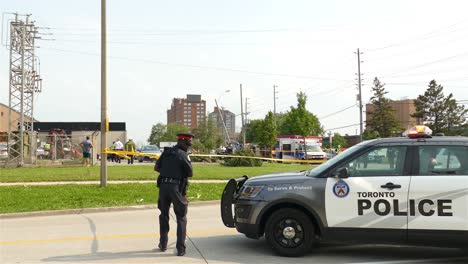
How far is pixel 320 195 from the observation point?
22.3 feet

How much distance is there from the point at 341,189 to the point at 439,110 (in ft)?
233

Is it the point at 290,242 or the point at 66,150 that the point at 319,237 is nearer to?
the point at 290,242

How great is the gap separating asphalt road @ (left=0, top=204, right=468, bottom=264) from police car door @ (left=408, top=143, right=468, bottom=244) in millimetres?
607

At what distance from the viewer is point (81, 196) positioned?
44.2ft

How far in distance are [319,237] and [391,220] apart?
3.25 feet

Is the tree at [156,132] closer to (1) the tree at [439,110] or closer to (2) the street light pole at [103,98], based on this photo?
(1) the tree at [439,110]

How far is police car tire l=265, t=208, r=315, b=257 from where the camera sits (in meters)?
6.91

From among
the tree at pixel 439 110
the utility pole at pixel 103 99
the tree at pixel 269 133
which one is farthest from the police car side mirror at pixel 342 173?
the tree at pixel 439 110

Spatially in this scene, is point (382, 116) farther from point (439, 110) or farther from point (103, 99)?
point (103, 99)

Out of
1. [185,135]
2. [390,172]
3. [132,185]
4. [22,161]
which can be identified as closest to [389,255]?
[390,172]

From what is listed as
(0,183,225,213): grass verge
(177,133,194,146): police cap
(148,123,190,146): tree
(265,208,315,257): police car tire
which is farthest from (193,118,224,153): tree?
(265,208,315,257): police car tire

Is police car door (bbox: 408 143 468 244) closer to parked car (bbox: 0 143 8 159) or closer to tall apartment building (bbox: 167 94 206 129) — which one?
parked car (bbox: 0 143 8 159)

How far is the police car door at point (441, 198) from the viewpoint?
20.9 feet

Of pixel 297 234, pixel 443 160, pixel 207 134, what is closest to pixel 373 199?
pixel 443 160
